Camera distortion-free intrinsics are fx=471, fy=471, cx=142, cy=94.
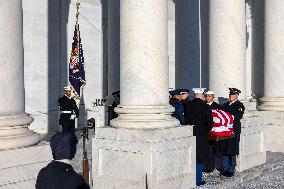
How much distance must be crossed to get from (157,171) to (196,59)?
1270 cm

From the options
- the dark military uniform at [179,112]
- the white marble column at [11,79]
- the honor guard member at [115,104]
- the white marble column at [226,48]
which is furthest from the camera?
the white marble column at [226,48]

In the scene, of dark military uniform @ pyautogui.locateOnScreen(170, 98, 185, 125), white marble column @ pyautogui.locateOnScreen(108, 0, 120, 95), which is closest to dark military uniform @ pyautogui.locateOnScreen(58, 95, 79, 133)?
white marble column @ pyautogui.locateOnScreen(108, 0, 120, 95)

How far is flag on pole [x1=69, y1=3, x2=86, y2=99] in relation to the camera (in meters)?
20.1

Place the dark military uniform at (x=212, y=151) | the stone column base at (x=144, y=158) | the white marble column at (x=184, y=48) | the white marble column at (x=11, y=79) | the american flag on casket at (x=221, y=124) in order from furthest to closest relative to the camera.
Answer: the white marble column at (x=184, y=48) < the dark military uniform at (x=212, y=151) < the american flag on casket at (x=221, y=124) < the stone column base at (x=144, y=158) < the white marble column at (x=11, y=79)

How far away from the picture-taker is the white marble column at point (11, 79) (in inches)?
305

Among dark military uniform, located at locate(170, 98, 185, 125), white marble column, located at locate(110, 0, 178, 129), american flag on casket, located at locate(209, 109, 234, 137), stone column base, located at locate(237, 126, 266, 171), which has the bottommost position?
stone column base, located at locate(237, 126, 266, 171)

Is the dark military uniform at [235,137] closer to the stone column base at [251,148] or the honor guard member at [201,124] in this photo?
the stone column base at [251,148]

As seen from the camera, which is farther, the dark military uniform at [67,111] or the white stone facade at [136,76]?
the dark military uniform at [67,111]

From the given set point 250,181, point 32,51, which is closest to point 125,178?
point 250,181

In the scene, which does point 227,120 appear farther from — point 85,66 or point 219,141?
point 85,66

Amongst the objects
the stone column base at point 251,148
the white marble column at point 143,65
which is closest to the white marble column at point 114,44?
the stone column base at point 251,148

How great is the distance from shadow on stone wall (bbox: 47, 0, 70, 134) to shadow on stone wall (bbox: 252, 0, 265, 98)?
8.33 metres

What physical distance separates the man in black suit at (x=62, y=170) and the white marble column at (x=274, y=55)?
13.4 meters

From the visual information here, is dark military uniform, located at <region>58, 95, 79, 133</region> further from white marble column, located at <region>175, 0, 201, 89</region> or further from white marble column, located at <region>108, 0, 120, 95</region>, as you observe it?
white marble column, located at <region>175, 0, 201, 89</region>
